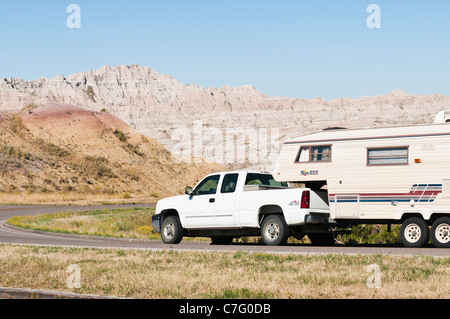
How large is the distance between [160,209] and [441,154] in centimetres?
845

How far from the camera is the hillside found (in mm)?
76562

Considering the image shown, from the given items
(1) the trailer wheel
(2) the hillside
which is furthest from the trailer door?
(2) the hillside

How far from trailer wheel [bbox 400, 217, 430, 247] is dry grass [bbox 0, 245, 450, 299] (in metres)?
3.86

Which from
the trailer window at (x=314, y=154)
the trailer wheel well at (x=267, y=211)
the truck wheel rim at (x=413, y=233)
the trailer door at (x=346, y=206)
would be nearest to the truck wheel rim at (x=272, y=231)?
the trailer wheel well at (x=267, y=211)

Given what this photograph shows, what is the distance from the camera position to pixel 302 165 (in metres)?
18.5

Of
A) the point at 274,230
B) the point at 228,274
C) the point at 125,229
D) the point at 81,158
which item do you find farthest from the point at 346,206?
the point at 81,158

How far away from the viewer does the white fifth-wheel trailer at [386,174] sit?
16.8 metres

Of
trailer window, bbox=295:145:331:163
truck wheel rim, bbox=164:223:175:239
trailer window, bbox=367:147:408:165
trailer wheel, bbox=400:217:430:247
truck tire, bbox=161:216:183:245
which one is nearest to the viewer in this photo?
trailer wheel, bbox=400:217:430:247

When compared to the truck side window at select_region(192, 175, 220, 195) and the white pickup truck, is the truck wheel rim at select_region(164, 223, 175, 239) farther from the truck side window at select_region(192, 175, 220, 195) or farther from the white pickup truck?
the truck side window at select_region(192, 175, 220, 195)

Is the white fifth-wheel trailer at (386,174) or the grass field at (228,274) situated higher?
the white fifth-wheel trailer at (386,174)

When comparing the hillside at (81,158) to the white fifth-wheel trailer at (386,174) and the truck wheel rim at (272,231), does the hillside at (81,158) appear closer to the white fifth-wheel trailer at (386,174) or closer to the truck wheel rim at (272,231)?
the truck wheel rim at (272,231)

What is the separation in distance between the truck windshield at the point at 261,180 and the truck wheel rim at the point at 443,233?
15.2ft
